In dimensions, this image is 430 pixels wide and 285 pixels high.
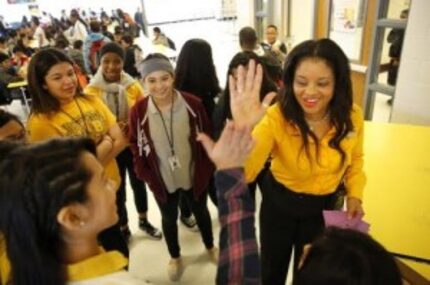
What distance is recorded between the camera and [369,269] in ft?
2.37

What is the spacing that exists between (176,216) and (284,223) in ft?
2.87

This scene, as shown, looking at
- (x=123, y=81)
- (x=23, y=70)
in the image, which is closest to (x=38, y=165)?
(x=123, y=81)

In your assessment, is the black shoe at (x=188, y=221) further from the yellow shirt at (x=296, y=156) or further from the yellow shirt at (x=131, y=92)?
the yellow shirt at (x=296, y=156)

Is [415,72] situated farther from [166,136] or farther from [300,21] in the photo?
[300,21]

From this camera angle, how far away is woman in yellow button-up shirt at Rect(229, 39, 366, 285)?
131cm

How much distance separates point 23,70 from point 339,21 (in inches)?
189

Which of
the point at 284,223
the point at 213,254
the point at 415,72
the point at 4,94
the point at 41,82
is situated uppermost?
the point at 41,82

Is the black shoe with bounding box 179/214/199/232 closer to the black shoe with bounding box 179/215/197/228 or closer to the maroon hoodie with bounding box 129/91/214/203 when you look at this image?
the black shoe with bounding box 179/215/197/228

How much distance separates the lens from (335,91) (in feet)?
4.46

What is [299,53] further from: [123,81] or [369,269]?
[123,81]

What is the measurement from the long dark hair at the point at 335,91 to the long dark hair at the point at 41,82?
1121mm

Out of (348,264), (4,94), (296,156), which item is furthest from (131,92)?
(4,94)

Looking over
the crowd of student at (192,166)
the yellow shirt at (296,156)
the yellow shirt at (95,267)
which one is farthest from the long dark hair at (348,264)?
the yellow shirt at (296,156)

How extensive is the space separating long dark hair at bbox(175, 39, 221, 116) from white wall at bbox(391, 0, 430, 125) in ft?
5.02
